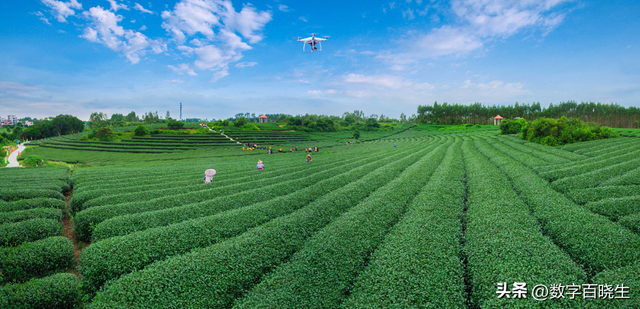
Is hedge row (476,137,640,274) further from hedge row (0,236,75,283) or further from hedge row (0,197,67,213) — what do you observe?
hedge row (0,197,67,213)

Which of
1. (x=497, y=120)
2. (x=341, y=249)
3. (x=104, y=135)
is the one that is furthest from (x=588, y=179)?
(x=497, y=120)

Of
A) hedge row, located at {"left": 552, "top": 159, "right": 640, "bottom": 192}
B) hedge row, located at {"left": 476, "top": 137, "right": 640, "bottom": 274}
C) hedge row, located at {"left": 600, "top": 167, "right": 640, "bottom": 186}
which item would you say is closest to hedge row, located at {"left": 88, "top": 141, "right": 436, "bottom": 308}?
hedge row, located at {"left": 476, "top": 137, "right": 640, "bottom": 274}

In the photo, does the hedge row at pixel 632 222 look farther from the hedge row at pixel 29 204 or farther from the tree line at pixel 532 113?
the tree line at pixel 532 113

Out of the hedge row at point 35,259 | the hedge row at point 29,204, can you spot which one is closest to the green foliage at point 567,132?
the hedge row at point 35,259

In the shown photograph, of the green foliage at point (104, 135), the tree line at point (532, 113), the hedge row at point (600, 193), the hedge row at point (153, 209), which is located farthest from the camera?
the tree line at point (532, 113)

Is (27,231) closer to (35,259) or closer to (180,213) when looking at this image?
(35,259)

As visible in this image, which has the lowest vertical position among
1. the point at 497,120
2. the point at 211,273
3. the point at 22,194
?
the point at 211,273
